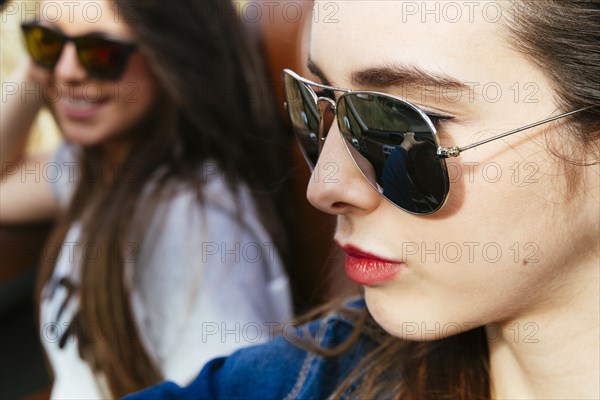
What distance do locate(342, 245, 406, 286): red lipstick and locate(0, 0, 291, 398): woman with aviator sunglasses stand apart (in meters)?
0.76

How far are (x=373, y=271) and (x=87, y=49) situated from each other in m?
1.16

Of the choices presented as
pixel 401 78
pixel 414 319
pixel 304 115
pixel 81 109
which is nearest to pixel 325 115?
pixel 304 115

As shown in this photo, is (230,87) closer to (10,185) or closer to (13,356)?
(10,185)

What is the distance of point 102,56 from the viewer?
1.96m

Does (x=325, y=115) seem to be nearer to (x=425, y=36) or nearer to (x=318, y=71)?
(x=318, y=71)

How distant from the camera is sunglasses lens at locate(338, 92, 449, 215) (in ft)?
3.13

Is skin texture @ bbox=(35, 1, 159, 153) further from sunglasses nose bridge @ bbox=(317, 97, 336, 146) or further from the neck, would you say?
the neck

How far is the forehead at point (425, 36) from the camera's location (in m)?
0.91

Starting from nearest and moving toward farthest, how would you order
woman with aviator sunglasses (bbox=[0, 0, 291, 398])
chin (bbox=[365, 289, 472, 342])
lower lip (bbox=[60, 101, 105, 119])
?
chin (bbox=[365, 289, 472, 342])
woman with aviator sunglasses (bbox=[0, 0, 291, 398])
lower lip (bbox=[60, 101, 105, 119])

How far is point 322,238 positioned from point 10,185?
3.02 feet

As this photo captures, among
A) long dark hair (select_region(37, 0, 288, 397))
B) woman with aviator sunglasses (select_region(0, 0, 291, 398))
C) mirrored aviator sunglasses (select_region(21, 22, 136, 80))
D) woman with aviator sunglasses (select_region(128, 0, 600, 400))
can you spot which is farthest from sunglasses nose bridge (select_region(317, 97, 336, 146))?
mirrored aviator sunglasses (select_region(21, 22, 136, 80))

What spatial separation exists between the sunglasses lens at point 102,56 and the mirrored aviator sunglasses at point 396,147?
1.03 meters

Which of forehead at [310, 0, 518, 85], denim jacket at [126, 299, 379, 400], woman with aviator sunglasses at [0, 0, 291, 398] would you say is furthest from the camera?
woman with aviator sunglasses at [0, 0, 291, 398]

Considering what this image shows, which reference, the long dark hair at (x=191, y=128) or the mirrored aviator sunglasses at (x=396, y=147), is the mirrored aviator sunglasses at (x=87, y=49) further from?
the mirrored aviator sunglasses at (x=396, y=147)
